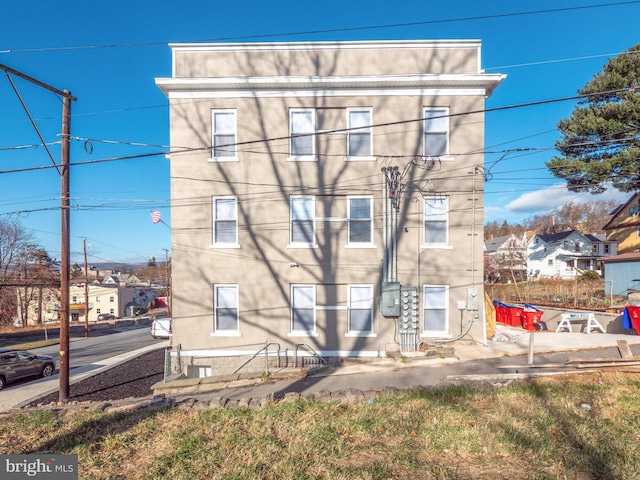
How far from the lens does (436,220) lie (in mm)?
11023

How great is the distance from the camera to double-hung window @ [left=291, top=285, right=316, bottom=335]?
11070mm

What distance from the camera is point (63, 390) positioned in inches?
380

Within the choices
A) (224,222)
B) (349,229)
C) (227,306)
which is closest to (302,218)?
(349,229)

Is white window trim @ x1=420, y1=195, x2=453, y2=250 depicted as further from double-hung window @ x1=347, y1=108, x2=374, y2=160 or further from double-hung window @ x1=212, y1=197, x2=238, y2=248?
double-hung window @ x1=212, y1=197, x2=238, y2=248

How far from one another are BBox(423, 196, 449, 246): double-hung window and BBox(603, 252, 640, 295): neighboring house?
57.5 feet

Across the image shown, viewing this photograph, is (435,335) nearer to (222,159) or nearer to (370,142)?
(370,142)

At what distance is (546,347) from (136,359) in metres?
18.3

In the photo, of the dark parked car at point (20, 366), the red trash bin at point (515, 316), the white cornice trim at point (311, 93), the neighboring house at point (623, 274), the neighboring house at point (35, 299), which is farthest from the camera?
the neighboring house at point (35, 299)

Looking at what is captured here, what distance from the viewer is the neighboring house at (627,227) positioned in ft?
93.7

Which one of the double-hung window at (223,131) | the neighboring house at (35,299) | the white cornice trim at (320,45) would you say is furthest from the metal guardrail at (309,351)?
the neighboring house at (35,299)

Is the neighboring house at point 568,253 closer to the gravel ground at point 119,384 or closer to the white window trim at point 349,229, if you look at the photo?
the white window trim at point 349,229

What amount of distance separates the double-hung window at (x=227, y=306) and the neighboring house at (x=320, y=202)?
34mm

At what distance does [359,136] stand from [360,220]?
2794mm

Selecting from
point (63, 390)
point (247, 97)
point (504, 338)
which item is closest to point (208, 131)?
point (247, 97)
